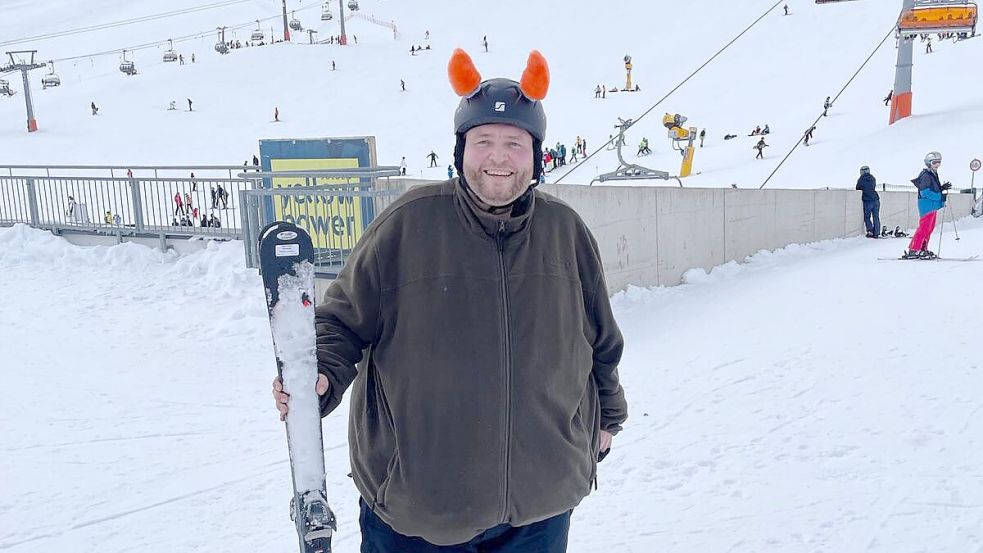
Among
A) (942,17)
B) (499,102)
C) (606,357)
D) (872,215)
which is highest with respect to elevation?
(942,17)

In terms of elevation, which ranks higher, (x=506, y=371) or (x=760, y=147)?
(x=760, y=147)

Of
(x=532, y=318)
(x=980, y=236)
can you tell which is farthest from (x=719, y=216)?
(x=532, y=318)

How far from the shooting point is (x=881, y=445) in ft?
15.6

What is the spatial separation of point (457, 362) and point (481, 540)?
49 cm

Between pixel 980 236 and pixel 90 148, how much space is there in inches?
1379

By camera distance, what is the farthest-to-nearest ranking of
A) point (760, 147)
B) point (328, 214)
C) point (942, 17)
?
1. point (760, 147)
2. point (942, 17)
3. point (328, 214)

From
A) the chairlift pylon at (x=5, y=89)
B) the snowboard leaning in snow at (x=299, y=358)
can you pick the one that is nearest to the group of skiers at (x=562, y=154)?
the snowboard leaning in snow at (x=299, y=358)

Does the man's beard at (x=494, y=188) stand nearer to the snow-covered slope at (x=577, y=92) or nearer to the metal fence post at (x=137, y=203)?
the metal fence post at (x=137, y=203)

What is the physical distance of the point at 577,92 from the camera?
5312cm

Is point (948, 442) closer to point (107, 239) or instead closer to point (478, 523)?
point (478, 523)

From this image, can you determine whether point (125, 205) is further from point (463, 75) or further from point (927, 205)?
point (927, 205)

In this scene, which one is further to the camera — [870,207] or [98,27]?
[98,27]

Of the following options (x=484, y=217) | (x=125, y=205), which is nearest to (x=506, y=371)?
(x=484, y=217)

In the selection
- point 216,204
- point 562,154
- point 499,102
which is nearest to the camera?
Result: point 499,102
